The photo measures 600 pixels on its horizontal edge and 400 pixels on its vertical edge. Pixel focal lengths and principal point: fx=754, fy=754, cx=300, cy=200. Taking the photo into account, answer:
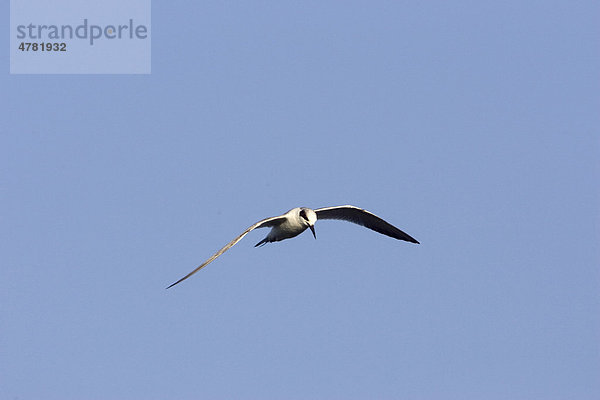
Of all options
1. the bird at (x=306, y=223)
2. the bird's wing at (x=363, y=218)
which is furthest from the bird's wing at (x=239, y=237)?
the bird's wing at (x=363, y=218)

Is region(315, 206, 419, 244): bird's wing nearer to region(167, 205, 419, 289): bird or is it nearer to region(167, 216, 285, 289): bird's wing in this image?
region(167, 205, 419, 289): bird

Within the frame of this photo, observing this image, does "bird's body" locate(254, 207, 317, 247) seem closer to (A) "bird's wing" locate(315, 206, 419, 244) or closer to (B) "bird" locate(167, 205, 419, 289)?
(B) "bird" locate(167, 205, 419, 289)

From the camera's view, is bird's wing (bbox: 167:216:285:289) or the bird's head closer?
bird's wing (bbox: 167:216:285:289)

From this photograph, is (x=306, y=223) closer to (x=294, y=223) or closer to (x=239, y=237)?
(x=294, y=223)

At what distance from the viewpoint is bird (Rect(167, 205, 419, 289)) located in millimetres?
21469

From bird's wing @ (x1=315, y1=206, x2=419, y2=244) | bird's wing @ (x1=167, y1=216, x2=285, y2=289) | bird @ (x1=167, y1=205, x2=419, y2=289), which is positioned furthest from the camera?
bird's wing @ (x1=315, y1=206, x2=419, y2=244)

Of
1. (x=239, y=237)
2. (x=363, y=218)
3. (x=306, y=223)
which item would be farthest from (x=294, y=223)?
(x=363, y=218)

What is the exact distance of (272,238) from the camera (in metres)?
24.2

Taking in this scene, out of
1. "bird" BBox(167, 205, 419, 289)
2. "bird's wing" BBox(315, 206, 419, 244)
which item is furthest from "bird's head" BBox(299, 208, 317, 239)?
"bird's wing" BBox(315, 206, 419, 244)

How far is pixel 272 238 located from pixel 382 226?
500 centimetres

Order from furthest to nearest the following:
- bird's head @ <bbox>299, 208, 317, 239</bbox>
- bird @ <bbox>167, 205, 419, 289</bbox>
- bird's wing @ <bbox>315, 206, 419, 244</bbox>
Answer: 1. bird's wing @ <bbox>315, 206, 419, 244</bbox>
2. bird's head @ <bbox>299, 208, 317, 239</bbox>
3. bird @ <bbox>167, 205, 419, 289</bbox>

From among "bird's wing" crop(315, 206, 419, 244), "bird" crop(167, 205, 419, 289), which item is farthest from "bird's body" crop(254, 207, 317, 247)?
"bird's wing" crop(315, 206, 419, 244)

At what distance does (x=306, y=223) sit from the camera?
75.7 feet

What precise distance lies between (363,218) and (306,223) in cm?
438
